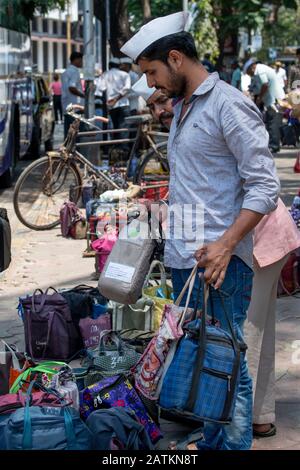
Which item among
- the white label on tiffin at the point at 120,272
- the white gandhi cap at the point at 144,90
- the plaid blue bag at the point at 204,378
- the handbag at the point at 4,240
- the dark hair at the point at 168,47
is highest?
the dark hair at the point at 168,47

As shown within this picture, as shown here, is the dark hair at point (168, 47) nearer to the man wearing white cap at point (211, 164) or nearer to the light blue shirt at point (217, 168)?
the man wearing white cap at point (211, 164)

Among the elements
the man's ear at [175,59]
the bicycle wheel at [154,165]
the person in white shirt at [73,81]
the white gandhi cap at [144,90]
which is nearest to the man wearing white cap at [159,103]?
the white gandhi cap at [144,90]

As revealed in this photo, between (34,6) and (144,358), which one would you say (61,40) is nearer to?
(34,6)

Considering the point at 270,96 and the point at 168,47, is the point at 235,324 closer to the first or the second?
the point at 168,47

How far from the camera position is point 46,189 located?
11078 millimetres

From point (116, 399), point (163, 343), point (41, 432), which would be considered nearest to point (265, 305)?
point (116, 399)

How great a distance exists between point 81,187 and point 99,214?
2.01m

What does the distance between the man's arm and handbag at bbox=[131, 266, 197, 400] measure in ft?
0.40

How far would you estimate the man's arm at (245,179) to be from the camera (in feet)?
12.0

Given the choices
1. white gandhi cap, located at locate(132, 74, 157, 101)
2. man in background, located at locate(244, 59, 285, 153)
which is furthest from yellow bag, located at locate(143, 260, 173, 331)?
man in background, located at locate(244, 59, 285, 153)

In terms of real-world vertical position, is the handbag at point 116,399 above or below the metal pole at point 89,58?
below

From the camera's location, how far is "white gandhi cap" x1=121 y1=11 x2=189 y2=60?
385cm

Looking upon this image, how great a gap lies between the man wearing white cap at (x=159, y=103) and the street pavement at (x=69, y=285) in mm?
1617
